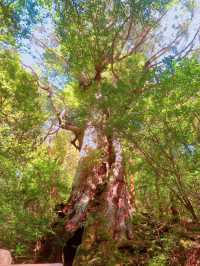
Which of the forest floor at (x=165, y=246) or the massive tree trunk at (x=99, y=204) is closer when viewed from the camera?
the forest floor at (x=165, y=246)

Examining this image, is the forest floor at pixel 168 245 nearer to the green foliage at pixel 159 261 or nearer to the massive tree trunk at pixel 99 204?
the green foliage at pixel 159 261

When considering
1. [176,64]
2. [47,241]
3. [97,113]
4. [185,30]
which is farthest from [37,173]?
[185,30]

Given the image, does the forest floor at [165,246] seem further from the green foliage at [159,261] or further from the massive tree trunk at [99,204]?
the massive tree trunk at [99,204]

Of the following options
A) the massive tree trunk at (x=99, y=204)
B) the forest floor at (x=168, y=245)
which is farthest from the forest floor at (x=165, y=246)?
the massive tree trunk at (x=99, y=204)

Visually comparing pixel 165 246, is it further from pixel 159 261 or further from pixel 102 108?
pixel 102 108

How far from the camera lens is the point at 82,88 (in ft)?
36.3

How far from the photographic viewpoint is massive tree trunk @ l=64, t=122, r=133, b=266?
6.77m

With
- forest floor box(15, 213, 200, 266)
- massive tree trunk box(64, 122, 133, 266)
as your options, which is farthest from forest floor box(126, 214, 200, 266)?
massive tree trunk box(64, 122, 133, 266)

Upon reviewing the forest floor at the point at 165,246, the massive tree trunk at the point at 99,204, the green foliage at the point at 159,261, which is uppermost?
the massive tree trunk at the point at 99,204

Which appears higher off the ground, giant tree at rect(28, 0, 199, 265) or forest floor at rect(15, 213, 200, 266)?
giant tree at rect(28, 0, 199, 265)

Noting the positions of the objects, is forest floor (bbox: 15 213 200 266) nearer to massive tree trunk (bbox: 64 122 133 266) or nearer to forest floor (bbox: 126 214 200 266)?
forest floor (bbox: 126 214 200 266)

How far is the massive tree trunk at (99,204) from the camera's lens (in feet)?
22.2

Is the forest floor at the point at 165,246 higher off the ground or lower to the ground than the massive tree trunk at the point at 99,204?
lower

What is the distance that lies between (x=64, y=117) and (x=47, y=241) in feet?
15.2
